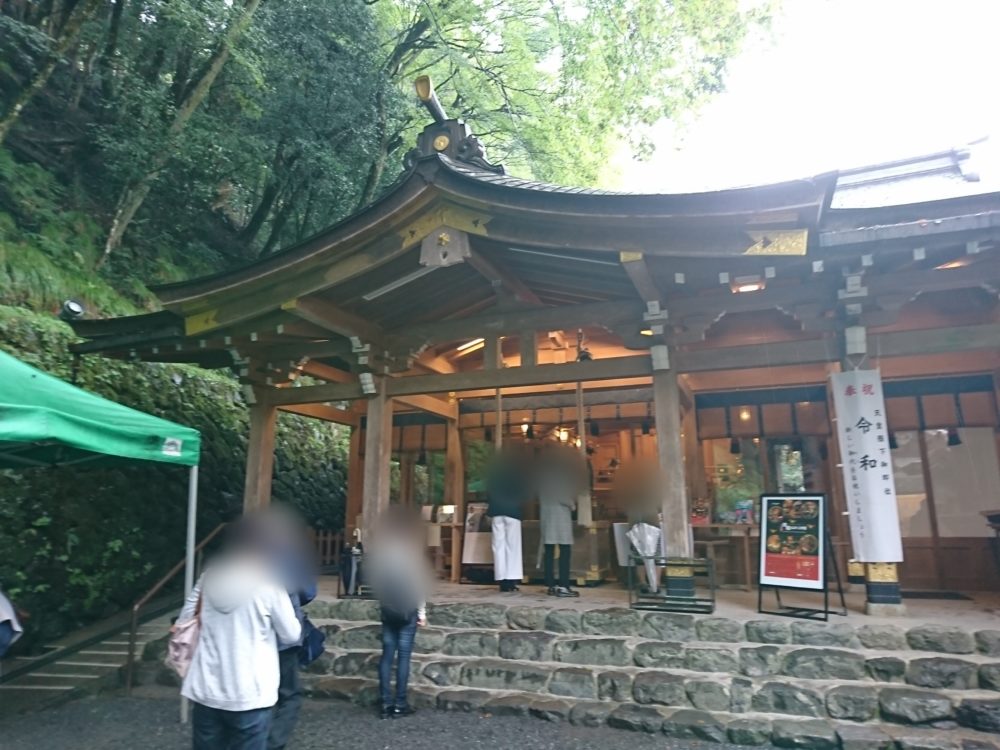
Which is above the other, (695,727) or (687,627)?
(687,627)

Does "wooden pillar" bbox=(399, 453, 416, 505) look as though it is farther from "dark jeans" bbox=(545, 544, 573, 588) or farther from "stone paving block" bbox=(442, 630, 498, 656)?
"stone paving block" bbox=(442, 630, 498, 656)

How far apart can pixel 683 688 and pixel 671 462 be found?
2.17 metres

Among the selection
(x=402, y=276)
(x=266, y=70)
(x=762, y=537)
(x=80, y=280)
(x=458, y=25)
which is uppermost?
(x=458, y=25)

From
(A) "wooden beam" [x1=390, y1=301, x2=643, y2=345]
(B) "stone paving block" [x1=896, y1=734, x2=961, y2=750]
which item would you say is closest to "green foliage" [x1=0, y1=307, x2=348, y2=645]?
(A) "wooden beam" [x1=390, y1=301, x2=643, y2=345]

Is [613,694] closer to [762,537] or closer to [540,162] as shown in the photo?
[762,537]

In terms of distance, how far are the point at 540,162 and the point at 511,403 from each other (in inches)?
438

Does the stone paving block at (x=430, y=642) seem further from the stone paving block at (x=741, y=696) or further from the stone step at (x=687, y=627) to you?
the stone paving block at (x=741, y=696)

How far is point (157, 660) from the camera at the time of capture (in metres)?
6.54

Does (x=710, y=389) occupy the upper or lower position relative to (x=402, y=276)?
lower

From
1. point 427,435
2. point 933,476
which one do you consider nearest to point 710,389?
point 933,476

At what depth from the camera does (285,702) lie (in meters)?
4.29

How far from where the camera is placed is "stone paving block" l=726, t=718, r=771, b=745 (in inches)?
179

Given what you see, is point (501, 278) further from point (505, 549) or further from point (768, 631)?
point (768, 631)

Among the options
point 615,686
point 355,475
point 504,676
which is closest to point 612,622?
point 615,686
